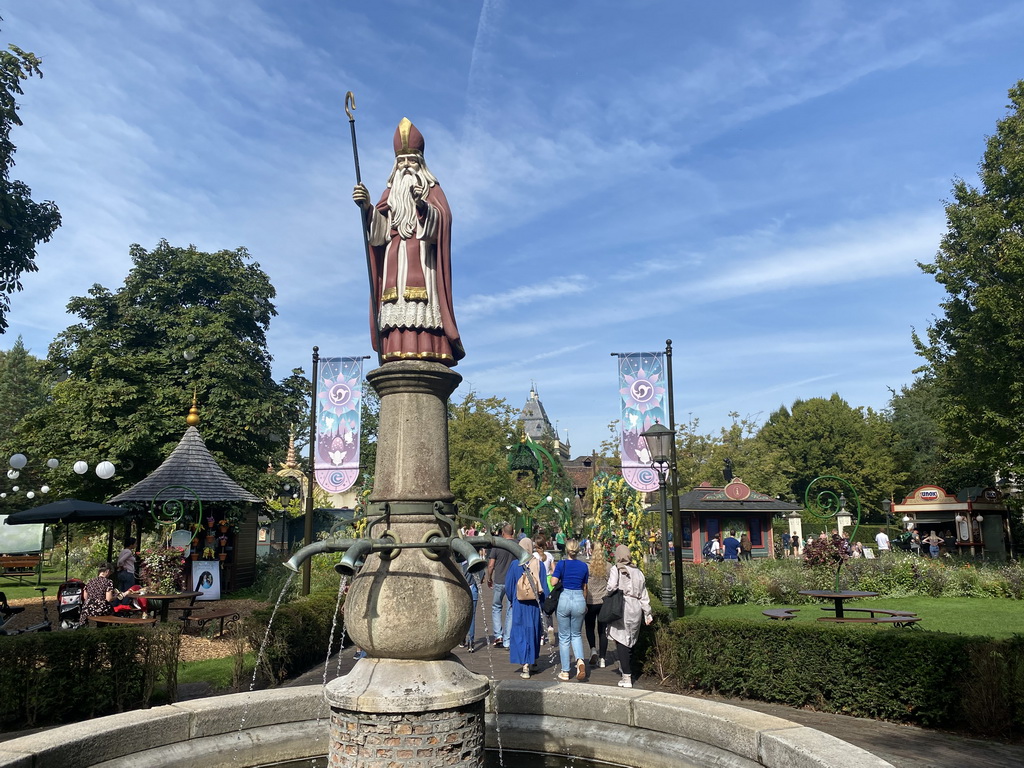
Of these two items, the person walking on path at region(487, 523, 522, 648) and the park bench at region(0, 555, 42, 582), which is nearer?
the person walking on path at region(487, 523, 522, 648)

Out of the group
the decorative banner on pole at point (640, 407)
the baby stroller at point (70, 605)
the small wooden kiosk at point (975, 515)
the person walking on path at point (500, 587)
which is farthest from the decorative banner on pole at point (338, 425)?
the small wooden kiosk at point (975, 515)

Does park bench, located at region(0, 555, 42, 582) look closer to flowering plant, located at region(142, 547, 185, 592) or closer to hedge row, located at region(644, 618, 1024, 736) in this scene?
flowering plant, located at region(142, 547, 185, 592)

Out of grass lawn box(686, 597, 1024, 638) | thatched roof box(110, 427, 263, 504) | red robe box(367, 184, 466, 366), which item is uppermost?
red robe box(367, 184, 466, 366)

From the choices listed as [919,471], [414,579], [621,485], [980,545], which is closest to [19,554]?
[621,485]

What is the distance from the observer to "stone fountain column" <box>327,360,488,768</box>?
481 centimetres

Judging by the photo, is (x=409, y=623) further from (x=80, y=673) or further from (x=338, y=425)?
(x=338, y=425)

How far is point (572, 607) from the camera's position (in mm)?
9102

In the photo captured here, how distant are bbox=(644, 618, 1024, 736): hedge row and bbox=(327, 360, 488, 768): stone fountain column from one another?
14.8 ft

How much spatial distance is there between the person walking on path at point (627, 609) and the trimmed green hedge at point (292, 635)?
4.37m

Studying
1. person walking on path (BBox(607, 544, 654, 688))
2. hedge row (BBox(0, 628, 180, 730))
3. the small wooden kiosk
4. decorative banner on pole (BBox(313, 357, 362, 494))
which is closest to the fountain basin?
hedge row (BBox(0, 628, 180, 730))

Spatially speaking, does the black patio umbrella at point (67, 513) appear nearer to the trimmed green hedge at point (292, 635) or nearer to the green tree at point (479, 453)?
the trimmed green hedge at point (292, 635)

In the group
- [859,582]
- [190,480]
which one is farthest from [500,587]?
[859,582]

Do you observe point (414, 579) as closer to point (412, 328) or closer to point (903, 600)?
point (412, 328)

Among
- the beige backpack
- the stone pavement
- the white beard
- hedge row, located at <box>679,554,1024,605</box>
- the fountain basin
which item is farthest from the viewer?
hedge row, located at <box>679,554,1024,605</box>
